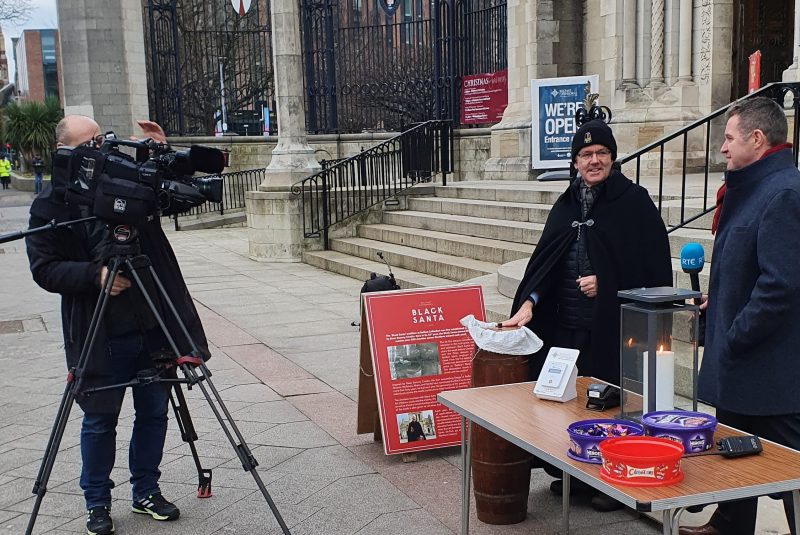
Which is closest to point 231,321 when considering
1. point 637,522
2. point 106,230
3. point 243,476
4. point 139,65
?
point 243,476

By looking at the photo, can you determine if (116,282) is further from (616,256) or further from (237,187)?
(237,187)

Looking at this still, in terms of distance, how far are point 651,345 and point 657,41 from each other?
10702 mm

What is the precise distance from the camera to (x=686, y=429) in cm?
277

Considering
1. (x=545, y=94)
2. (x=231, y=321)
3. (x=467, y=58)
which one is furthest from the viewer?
(x=467, y=58)

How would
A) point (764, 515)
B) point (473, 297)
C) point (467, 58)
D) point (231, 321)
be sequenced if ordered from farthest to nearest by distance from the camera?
1. point (467, 58)
2. point (231, 321)
3. point (473, 297)
4. point (764, 515)

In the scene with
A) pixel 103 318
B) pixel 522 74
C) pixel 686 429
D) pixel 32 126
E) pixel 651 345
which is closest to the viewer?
pixel 686 429

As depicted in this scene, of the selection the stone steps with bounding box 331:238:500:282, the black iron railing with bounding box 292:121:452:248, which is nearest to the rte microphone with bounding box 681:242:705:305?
the stone steps with bounding box 331:238:500:282

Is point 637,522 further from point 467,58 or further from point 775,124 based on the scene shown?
point 467,58

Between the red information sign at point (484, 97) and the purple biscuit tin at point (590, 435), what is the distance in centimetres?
1492

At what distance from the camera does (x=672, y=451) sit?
2.55m

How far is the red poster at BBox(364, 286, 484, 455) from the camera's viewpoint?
5.02 meters

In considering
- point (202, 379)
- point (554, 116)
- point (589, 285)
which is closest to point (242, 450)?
point (202, 379)

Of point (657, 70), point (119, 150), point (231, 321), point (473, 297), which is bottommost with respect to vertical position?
point (231, 321)

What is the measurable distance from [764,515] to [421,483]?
1734mm
